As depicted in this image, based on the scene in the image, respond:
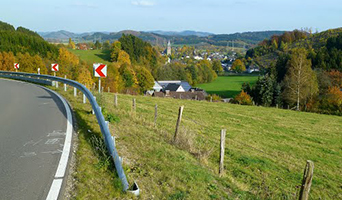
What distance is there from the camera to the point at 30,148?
6.03 metres

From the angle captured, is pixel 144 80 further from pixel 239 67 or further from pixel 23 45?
pixel 239 67

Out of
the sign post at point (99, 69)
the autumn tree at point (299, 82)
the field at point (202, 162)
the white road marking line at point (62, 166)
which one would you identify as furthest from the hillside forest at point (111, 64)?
the white road marking line at point (62, 166)

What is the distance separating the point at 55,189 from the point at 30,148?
2.26 m

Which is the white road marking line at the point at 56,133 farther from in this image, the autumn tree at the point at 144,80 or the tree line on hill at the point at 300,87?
the autumn tree at the point at 144,80

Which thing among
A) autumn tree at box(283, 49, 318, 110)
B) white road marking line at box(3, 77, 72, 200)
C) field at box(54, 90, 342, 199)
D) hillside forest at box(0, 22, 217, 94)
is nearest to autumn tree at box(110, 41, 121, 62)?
hillside forest at box(0, 22, 217, 94)

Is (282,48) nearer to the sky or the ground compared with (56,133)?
nearer to the sky

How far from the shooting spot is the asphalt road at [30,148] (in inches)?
170

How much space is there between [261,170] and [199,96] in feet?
197

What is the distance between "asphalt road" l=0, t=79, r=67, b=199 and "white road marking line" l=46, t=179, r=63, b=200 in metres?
0.07

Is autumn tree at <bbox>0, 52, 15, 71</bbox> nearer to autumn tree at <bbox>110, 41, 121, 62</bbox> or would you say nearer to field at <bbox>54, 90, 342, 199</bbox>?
field at <bbox>54, 90, 342, 199</bbox>

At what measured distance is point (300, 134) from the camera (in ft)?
56.4

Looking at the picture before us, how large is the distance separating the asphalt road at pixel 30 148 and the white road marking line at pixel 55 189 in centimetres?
7

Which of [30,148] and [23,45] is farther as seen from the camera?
[23,45]

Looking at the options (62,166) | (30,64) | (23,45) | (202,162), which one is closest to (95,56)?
(23,45)
